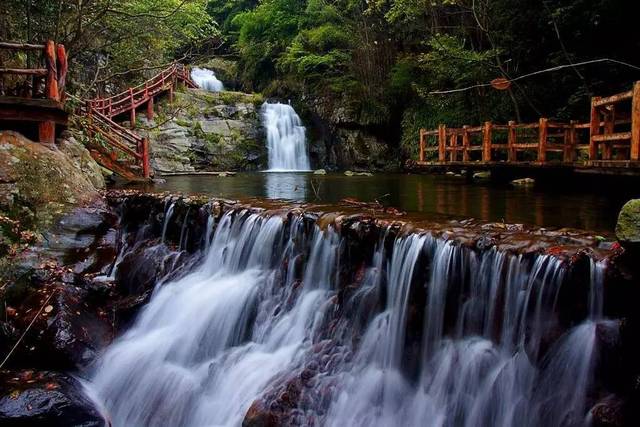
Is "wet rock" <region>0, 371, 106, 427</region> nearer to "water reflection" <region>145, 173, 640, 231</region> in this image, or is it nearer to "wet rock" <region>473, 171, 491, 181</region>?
"water reflection" <region>145, 173, 640, 231</region>

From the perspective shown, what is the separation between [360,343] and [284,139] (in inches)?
779

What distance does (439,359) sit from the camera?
4.86 metres

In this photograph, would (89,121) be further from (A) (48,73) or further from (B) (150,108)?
(B) (150,108)

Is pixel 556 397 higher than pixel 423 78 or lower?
lower

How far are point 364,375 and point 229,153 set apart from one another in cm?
1936

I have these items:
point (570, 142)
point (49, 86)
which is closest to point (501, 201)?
point (570, 142)

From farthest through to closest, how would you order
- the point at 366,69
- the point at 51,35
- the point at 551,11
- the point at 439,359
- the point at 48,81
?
1. the point at 366,69
2. the point at 551,11
3. the point at 51,35
4. the point at 48,81
5. the point at 439,359

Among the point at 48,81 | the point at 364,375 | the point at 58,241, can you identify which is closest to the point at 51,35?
the point at 48,81

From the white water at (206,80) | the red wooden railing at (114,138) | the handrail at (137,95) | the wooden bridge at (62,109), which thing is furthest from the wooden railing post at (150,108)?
the red wooden railing at (114,138)

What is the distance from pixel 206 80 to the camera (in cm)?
3188

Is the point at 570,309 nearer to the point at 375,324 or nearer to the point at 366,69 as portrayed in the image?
the point at 375,324

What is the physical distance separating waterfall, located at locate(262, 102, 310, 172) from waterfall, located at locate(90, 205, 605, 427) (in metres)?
16.8

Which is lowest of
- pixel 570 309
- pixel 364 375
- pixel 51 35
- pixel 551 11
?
pixel 364 375

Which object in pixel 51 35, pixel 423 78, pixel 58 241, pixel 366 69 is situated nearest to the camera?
pixel 58 241
